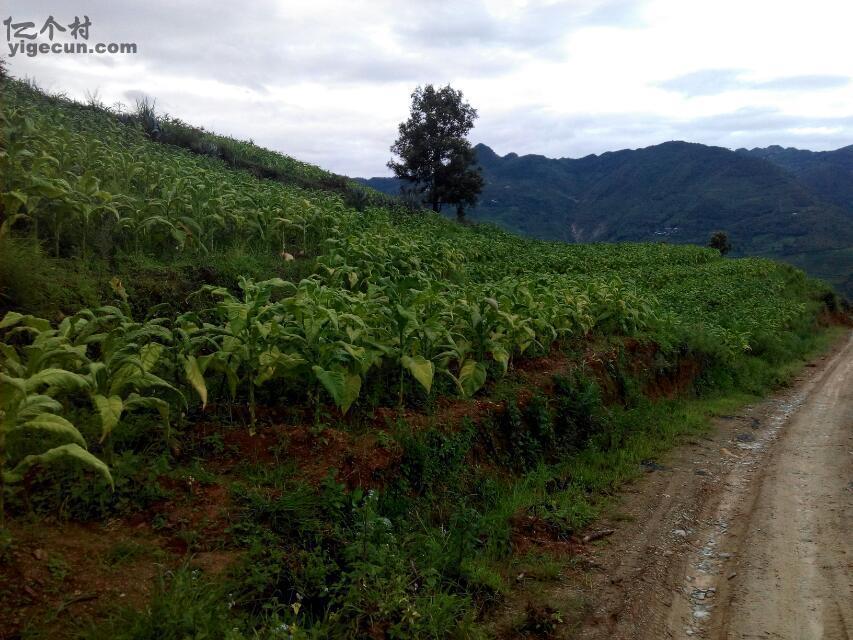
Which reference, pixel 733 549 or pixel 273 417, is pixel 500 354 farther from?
pixel 733 549

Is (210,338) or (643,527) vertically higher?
(210,338)

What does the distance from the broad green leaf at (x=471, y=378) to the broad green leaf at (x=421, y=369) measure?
740mm

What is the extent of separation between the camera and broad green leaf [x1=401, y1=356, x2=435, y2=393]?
17.3 feet

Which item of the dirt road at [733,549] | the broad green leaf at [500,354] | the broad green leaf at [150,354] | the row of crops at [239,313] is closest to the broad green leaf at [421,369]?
the row of crops at [239,313]

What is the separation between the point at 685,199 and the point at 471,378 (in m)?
124

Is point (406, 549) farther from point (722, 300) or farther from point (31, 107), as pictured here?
point (722, 300)

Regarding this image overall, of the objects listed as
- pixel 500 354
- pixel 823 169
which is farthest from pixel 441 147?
pixel 823 169

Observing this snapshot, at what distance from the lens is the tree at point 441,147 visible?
111 feet

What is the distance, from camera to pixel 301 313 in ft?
17.3

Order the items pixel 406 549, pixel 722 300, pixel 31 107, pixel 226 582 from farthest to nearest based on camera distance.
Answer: pixel 722 300 < pixel 31 107 < pixel 406 549 < pixel 226 582

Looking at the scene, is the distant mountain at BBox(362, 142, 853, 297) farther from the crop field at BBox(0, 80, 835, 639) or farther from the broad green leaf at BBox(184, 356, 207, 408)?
the broad green leaf at BBox(184, 356, 207, 408)

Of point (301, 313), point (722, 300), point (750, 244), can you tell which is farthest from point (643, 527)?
point (750, 244)

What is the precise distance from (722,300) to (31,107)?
1814cm

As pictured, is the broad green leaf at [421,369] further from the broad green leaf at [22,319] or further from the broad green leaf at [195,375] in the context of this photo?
the broad green leaf at [22,319]
